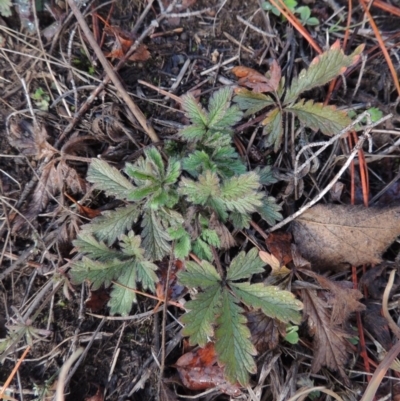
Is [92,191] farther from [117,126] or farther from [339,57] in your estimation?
[339,57]

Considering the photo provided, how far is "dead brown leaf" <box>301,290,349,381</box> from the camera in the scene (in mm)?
1823

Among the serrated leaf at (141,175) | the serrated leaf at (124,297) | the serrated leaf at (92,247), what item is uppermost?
the serrated leaf at (141,175)

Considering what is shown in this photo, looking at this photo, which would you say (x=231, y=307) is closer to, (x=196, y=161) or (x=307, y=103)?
(x=196, y=161)

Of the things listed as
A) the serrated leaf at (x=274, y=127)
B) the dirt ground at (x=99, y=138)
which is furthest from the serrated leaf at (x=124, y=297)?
the serrated leaf at (x=274, y=127)

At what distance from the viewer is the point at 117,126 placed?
6.68 feet

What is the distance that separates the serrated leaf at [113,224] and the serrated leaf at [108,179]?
0.08 meters

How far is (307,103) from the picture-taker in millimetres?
1928

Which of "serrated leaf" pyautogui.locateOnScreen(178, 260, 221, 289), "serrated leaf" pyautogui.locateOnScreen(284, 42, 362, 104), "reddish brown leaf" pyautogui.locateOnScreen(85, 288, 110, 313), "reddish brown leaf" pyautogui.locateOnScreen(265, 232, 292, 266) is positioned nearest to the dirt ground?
"reddish brown leaf" pyautogui.locateOnScreen(85, 288, 110, 313)

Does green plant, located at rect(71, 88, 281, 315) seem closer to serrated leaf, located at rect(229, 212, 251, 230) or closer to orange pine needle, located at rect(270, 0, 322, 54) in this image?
serrated leaf, located at rect(229, 212, 251, 230)

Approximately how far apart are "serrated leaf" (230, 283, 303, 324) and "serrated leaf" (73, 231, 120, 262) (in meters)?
0.64

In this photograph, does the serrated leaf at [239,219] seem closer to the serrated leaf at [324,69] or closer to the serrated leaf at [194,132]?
the serrated leaf at [194,132]

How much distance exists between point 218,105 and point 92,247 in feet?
2.91

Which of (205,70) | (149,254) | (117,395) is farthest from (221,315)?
(205,70)

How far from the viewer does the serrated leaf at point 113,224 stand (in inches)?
73.8
